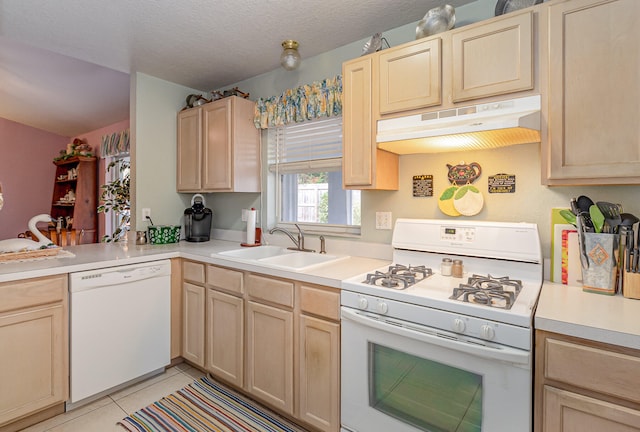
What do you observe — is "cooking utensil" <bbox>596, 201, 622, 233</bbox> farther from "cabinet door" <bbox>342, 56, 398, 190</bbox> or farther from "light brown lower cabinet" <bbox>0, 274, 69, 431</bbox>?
"light brown lower cabinet" <bbox>0, 274, 69, 431</bbox>

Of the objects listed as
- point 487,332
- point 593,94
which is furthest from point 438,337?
point 593,94

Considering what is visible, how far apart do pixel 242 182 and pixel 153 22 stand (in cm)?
121

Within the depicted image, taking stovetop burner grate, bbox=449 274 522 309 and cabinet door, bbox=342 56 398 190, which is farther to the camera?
cabinet door, bbox=342 56 398 190

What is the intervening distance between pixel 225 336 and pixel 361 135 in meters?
1.54

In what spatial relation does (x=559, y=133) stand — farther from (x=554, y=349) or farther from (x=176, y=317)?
(x=176, y=317)

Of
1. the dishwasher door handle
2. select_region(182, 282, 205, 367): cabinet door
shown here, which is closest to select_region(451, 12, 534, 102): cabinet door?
select_region(182, 282, 205, 367): cabinet door

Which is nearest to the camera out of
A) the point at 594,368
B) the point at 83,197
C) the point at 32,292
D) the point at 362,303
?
the point at 594,368

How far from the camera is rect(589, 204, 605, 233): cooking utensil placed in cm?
139

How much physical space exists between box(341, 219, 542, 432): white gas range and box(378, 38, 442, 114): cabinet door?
665 mm

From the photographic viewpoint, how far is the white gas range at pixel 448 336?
114 centimetres

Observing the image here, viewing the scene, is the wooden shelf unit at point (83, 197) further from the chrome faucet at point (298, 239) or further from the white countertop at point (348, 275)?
the chrome faucet at point (298, 239)

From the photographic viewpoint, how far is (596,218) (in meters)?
1.40

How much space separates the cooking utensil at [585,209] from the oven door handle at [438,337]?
2.27 feet

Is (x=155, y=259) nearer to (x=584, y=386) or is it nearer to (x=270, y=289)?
(x=270, y=289)
